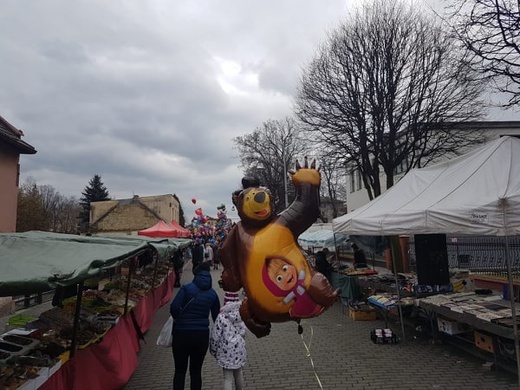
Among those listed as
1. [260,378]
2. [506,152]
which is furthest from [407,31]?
[260,378]

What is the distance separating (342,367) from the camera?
271 inches

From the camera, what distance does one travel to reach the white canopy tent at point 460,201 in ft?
16.8

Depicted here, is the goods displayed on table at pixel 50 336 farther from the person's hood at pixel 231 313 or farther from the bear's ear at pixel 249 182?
the bear's ear at pixel 249 182

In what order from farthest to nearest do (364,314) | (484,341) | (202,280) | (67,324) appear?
(364,314), (484,341), (67,324), (202,280)

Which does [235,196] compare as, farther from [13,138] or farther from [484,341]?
[13,138]

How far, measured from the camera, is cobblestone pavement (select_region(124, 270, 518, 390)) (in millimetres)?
6086

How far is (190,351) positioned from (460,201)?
14.4ft

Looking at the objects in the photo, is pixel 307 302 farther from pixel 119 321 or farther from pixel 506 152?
pixel 506 152

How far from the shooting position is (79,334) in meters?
5.47

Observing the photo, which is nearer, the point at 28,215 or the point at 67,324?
the point at 67,324

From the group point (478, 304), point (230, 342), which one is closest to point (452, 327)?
point (478, 304)

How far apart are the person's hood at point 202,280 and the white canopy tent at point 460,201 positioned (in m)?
3.52

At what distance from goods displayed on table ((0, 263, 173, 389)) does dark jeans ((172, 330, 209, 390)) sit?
3.94 feet

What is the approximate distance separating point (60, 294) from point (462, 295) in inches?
317
